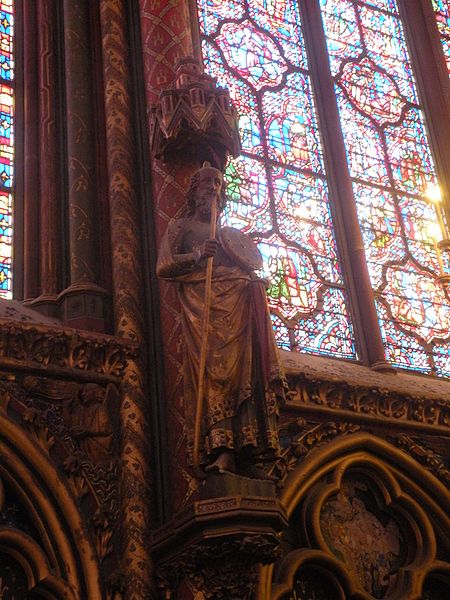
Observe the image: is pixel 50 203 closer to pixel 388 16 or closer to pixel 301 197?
pixel 301 197

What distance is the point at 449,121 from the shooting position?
434 inches

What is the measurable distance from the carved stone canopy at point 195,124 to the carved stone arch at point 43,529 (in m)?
2.47

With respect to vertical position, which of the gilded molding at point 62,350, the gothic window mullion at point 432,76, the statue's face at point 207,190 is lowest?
the gilded molding at point 62,350

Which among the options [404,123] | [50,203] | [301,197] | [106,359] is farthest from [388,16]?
[106,359]

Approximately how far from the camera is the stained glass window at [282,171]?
9078 mm

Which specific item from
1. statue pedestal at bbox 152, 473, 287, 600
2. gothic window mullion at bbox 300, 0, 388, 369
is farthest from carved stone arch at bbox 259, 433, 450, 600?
gothic window mullion at bbox 300, 0, 388, 369

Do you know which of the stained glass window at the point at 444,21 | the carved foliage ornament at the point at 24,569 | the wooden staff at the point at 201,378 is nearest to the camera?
the carved foliage ornament at the point at 24,569

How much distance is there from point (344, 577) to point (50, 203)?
343 cm

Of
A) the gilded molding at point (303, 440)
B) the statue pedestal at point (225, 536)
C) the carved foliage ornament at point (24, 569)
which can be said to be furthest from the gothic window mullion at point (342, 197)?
the carved foliage ornament at point (24, 569)

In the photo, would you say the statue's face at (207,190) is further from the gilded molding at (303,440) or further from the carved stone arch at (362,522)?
the carved stone arch at (362,522)

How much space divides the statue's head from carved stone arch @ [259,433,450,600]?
6.37 ft

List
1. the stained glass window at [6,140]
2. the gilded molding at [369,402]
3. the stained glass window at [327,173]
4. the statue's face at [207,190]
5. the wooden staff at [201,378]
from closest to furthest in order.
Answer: the wooden staff at [201,378], the statue's face at [207,190], the gilded molding at [369,402], the stained glass window at [6,140], the stained glass window at [327,173]

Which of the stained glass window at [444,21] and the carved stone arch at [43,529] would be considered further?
the stained glass window at [444,21]

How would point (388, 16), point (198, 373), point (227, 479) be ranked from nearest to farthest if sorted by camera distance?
point (227, 479) → point (198, 373) → point (388, 16)
